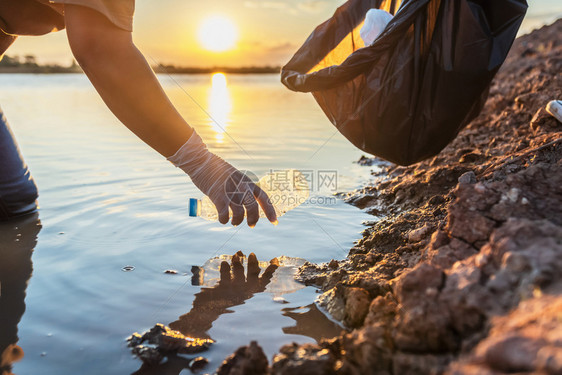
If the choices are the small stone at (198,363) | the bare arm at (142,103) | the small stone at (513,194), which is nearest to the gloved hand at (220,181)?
the bare arm at (142,103)

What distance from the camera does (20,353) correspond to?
1.52 metres

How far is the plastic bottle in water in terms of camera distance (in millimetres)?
2893

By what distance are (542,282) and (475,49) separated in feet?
4.80

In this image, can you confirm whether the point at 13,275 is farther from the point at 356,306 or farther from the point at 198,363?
the point at 356,306

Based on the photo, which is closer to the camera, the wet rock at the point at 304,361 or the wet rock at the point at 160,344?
the wet rock at the point at 304,361

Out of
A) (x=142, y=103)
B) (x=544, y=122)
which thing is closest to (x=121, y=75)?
(x=142, y=103)

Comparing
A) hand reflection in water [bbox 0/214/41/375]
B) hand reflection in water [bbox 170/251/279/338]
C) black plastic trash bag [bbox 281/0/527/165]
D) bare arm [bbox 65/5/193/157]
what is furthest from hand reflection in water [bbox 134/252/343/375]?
black plastic trash bag [bbox 281/0/527/165]

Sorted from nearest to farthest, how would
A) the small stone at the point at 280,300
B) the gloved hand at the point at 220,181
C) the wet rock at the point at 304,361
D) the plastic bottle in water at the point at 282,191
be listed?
1. the wet rock at the point at 304,361
2. the small stone at the point at 280,300
3. the gloved hand at the point at 220,181
4. the plastic bottle in water at the point at 282,191

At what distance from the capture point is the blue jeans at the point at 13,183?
2.93m

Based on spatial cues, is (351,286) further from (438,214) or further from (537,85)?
(537,85)

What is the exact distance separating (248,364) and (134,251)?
4.38ft

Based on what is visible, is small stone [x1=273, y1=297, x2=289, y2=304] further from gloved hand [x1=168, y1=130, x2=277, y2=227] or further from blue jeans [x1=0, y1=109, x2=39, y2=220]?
blue jeans [x1=0, y1=109, x2=39, y2=220]

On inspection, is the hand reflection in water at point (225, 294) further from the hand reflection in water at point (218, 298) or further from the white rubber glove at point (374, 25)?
the white rubber glove at point (374, 25)

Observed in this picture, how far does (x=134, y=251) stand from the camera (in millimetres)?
2340
